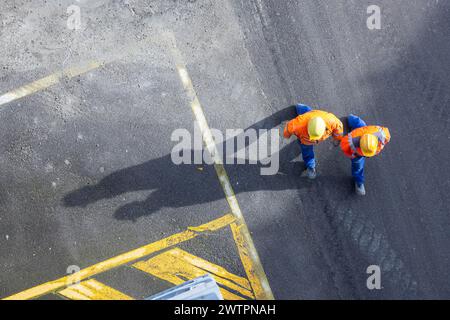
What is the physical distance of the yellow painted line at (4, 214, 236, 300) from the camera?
752cm

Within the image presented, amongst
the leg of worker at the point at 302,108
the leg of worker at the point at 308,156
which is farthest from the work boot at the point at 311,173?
the leg of worker at the point at 302,108

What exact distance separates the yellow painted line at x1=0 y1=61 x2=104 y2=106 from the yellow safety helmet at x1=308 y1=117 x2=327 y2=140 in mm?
3421

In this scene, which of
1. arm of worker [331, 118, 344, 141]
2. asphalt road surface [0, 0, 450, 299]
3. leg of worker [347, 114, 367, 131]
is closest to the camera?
arm of worker [331, 118, 344, 141]

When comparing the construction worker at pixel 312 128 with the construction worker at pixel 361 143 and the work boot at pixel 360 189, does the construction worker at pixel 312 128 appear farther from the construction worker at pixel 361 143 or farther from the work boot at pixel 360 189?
the work boot at pixel 360 189

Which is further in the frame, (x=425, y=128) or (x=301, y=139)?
(x=425, y=128)

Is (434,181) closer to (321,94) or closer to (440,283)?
(440,283)

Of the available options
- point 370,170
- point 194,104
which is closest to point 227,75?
point 194,104

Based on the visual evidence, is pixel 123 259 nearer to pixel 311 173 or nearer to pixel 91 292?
pixel 91 292

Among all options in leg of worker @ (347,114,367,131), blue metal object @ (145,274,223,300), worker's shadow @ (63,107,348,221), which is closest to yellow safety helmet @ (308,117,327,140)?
leg of worker @ (347,114,367,131)

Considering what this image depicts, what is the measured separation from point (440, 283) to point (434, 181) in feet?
5.01

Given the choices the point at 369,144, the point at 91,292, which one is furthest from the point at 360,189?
the point at 91,292

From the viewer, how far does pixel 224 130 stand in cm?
772

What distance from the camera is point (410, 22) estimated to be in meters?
7.83

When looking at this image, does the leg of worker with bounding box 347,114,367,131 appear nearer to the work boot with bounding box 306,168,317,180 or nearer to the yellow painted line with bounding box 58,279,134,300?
the work boot with bounding box 306,168,317,180
